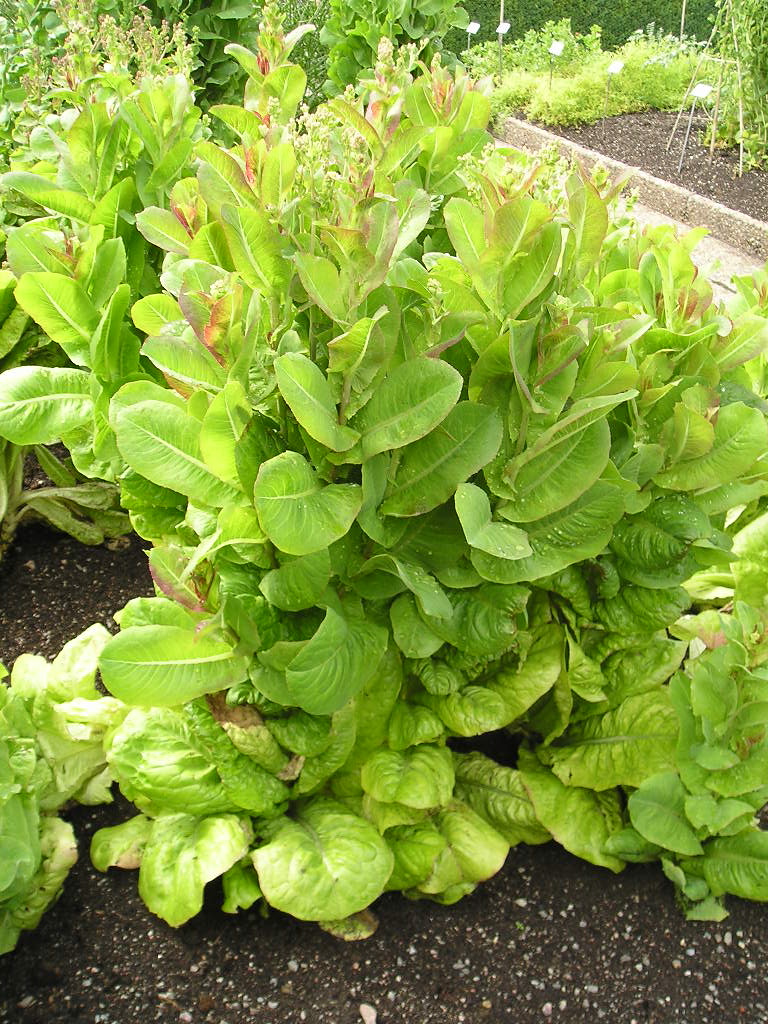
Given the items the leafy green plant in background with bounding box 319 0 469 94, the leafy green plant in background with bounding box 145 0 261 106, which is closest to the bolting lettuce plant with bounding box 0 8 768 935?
the leafy green plant in background with bounding box 319 0 469 94

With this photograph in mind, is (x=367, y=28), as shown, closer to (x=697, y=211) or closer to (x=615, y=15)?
(x=697, y=211)

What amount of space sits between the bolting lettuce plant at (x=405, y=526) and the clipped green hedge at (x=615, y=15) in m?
12.6

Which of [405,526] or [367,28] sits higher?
[367,28]

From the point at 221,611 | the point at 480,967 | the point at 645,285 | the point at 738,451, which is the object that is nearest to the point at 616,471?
the point at 738,451

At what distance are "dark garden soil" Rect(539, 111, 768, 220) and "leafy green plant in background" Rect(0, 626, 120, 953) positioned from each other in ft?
22.6

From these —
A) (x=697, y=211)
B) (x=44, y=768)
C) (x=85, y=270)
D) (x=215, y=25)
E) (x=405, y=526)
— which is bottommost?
(x=697, y=211)

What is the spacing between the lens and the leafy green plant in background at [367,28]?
200 inches

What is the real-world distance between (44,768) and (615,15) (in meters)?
14.4

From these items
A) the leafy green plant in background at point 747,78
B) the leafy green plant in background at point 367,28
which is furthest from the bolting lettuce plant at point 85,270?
the leafy green plant in background at point 747,78

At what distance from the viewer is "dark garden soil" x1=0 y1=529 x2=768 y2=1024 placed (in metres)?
1.98

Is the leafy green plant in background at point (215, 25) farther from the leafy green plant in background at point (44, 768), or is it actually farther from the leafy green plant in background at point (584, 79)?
the leafy green plant in background at point (584, 79)

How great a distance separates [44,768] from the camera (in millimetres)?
2123

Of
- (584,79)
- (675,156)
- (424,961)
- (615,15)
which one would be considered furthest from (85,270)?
(615,15)

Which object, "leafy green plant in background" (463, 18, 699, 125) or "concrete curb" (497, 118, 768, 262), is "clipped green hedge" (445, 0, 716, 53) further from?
"concrete curb" (497, 118, 768, 262)
